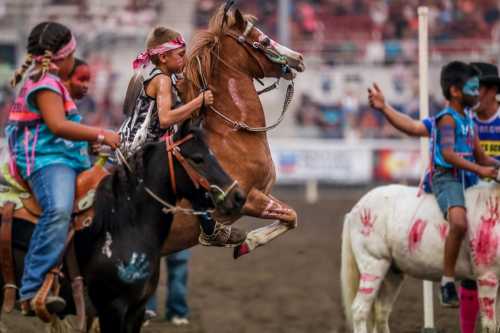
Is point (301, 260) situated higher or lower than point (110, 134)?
lower

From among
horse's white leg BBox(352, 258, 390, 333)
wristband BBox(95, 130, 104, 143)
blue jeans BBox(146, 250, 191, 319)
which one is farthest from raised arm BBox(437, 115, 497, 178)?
blue jeans BBox(146, 250, 191, 319)

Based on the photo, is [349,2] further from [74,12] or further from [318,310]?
[318,310]

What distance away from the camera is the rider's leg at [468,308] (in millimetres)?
7480

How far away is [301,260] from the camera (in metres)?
12.7

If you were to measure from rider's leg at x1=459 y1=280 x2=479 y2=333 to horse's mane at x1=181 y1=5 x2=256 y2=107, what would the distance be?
8.42ft

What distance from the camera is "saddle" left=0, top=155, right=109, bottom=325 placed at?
5.61m

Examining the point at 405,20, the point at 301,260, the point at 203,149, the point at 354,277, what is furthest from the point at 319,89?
the point at 203,149

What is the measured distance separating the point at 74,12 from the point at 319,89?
7478 millimetres

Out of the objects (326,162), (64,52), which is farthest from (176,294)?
(326,162)

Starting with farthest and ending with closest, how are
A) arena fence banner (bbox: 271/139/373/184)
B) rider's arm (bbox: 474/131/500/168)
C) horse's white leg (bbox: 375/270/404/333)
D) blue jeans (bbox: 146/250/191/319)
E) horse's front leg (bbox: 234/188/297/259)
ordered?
arena fence banner (bbox: 271/139/373/184)
blue jeans (bbox: 146/250/191/319)
horse's white leg (bbox: 375/270/404/333)
horse's front leg (bbox: 234/188/297/259)
rider's arm (bbox: 474/131/500/168)

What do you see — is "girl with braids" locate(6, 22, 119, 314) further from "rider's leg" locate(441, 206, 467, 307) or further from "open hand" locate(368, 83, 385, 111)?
"rider's leg" locate(441, 206, 467, 307)

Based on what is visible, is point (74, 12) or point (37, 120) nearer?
point (37, 120)

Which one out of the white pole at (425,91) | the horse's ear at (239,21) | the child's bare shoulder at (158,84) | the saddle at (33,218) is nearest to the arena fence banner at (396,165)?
the white pole at (425,91)

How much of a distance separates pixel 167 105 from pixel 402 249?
214 cm
